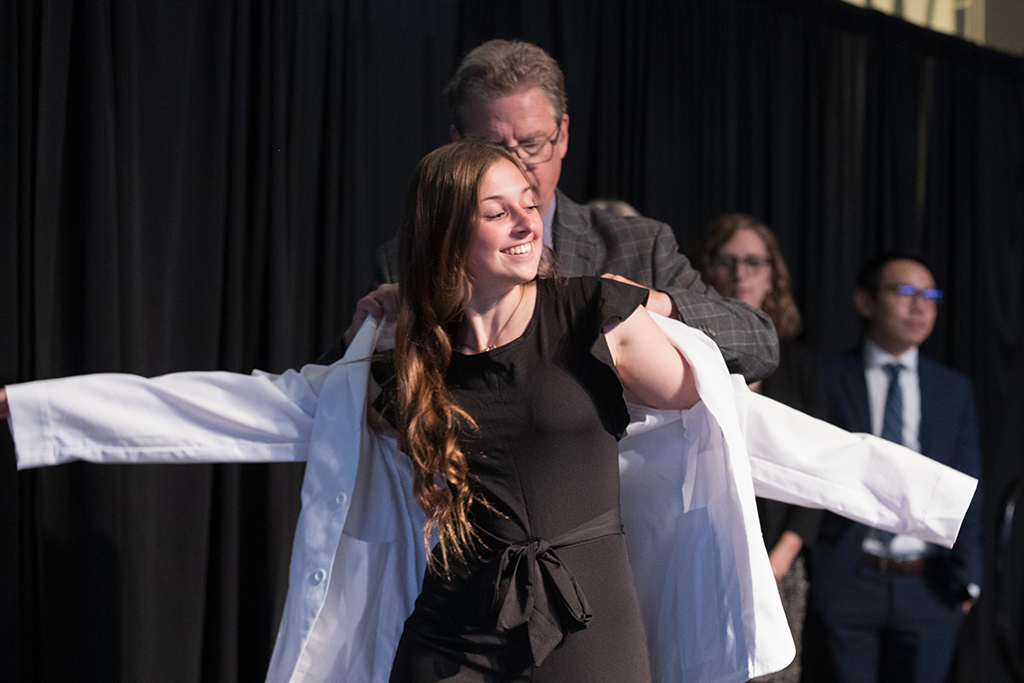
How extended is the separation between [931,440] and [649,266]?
1.61m

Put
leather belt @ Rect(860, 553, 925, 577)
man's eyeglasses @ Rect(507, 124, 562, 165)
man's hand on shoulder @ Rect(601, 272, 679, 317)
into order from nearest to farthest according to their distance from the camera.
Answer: man's hand on shoulder @ Rect(601, 272, 679, 317)
man's eyeglasses @ Rect(507, 124, 562, 165)
leather belt @ Rect(860, 553, 925, 577)

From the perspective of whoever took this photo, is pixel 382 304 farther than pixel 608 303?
Yes

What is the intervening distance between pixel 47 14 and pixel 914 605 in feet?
9.77

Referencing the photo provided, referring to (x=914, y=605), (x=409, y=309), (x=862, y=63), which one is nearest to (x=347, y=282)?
(x=409, y=309)

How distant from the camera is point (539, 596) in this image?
1415mm

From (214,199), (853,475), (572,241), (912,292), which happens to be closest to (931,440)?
(912,292)

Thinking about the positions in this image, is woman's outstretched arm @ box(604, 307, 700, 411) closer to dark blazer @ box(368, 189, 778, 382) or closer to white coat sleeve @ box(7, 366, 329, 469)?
dark blazer @ box(368, 189, 778, 382)

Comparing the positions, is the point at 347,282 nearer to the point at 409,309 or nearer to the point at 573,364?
the point at 409,309

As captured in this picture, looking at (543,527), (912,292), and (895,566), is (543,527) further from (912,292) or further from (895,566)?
(912,292)

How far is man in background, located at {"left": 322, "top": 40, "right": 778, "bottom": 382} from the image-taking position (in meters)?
1.74

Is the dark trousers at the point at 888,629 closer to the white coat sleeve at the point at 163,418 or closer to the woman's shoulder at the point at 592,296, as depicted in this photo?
the woman's shoulder at the point at 592,296

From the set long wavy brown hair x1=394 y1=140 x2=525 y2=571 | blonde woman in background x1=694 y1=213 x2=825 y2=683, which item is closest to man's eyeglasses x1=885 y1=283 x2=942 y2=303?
blonde woman in background x1=694 y1=213 x2=825 y2=683

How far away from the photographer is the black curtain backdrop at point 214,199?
2.30 m

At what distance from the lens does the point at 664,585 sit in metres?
1.64
